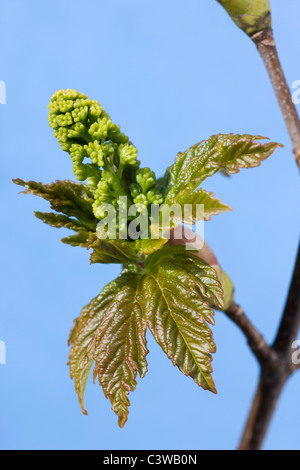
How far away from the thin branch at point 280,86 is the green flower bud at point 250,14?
0.02 metres

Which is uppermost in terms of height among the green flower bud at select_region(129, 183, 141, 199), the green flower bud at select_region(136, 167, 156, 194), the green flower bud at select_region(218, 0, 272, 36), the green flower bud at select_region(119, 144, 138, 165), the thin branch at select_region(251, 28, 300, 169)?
the green flower bud at select_region(218, 0, 272, 36)

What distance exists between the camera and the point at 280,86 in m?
1.07

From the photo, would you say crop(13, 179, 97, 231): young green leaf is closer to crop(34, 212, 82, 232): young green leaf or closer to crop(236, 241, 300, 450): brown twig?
crop(34, 212, 82, 232): young green leaf

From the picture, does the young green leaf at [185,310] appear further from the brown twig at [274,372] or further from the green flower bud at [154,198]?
the brown twig at [274,372]

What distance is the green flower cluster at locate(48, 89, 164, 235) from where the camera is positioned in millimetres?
987

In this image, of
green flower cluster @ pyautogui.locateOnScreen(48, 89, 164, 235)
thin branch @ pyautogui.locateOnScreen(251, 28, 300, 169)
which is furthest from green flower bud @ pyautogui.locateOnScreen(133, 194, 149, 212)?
thin branch @ pyautogui.locateOnScreen(251, 28, 300, 169)

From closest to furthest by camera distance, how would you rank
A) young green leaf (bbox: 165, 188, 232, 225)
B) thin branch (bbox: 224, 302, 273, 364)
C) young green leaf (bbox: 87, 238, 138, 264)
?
1. young green leaf (bbox: 165, 188, 232, 225)
2. young green leaf (bbox: 87, 238, 138, 264)
3. thin branch (bbox: 224, 302, 273, 364)

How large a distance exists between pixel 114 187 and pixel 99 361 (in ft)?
1.00

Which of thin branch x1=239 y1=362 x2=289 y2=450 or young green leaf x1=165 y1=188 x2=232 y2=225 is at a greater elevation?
young green leaf x1=165 y1=188 x2=232 y2=225

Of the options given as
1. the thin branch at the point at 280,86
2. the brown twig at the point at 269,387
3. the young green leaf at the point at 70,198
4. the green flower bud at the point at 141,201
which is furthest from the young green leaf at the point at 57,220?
the brown twig at the point at 269,387

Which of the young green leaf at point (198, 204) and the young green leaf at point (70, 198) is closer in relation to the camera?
the young green leaf at point (198, 204)

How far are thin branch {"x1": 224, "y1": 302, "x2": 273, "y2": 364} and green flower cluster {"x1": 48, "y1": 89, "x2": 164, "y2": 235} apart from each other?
39 centimetres

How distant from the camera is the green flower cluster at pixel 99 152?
987 millimetres
